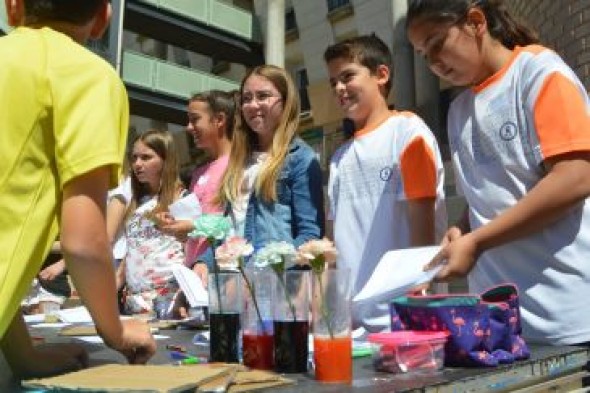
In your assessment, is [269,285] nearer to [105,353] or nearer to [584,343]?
[105,353]

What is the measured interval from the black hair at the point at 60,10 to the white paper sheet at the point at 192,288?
79cm

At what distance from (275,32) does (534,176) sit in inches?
597

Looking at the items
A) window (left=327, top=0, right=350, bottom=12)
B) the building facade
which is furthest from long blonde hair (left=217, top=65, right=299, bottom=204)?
window (left=327, top=0, right=350, bottom=12)

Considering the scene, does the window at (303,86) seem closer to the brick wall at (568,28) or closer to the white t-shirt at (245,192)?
the brick wall at (568,28)

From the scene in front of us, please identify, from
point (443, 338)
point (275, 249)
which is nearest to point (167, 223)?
point (275, 249)

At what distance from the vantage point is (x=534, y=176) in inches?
61.8

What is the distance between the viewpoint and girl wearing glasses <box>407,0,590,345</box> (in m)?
1.47

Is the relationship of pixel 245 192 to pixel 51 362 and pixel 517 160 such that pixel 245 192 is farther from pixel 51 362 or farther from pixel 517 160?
pixel 51 362

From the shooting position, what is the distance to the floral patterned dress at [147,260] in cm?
301

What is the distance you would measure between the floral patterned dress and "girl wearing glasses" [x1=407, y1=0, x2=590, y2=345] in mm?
1614

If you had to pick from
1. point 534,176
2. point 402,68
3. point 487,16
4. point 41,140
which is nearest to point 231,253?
point 41,140

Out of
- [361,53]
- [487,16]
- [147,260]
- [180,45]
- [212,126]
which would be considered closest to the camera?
[487,16]

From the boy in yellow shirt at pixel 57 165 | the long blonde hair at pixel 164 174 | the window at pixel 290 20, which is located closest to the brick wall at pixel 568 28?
the long blonde hair at pixel 164 174

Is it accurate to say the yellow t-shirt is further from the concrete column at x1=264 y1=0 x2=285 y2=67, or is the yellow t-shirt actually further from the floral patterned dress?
the concrete column at x1=264 y1=0 x2=285 y2=67
